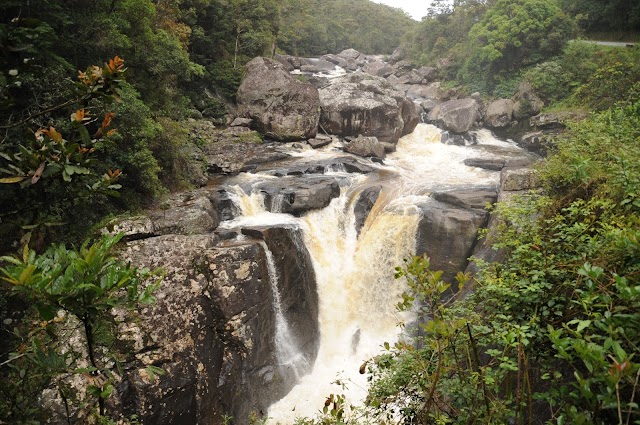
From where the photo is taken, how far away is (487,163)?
17.6 m

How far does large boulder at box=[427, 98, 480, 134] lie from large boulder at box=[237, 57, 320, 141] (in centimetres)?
887

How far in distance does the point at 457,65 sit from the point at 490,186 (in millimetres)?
24315

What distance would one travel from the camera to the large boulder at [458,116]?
23672mm

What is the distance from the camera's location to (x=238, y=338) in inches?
375

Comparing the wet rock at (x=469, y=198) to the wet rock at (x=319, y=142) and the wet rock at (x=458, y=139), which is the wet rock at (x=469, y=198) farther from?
the wet rock at (x=458, y=139)

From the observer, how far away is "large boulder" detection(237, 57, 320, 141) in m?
21.0

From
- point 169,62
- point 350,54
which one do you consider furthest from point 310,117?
point 350,54

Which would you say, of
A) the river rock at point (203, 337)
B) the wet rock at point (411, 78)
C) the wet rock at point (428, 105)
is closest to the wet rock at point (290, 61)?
the wet rock at point (411, 78)

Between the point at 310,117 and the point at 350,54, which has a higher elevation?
the point at 350,54

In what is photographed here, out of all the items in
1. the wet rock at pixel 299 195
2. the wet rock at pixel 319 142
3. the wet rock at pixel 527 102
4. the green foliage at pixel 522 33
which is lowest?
the wet rock at pixel 299 195

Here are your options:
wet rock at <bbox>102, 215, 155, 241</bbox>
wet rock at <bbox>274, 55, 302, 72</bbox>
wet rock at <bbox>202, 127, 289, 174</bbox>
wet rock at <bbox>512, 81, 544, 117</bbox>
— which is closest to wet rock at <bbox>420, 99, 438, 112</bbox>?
wet rock at <bbox>512, 81, 544, 117</bbox>

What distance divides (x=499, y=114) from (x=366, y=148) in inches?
431

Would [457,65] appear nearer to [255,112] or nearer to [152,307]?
[255,112]

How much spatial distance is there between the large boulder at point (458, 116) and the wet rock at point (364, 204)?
12.7 metres
